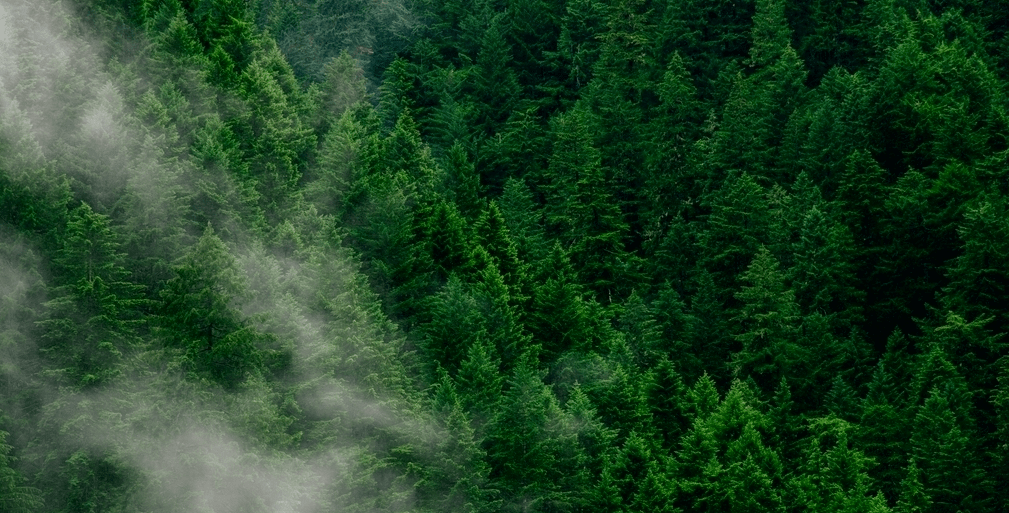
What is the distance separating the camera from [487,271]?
5294cm

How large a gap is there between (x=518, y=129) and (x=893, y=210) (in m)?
22.8

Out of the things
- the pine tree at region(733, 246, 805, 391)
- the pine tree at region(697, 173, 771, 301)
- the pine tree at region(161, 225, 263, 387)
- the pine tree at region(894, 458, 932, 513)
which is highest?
the pine tree at region(697, 173, 771, 301)

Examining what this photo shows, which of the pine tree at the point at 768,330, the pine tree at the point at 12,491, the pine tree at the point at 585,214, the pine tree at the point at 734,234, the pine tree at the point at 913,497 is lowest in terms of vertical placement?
the pine tree at the point at 913,497

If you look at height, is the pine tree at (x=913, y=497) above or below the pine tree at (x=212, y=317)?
below

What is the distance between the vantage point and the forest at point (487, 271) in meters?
41.2

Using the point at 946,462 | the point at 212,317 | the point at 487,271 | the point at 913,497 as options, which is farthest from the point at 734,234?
the point at 212,317

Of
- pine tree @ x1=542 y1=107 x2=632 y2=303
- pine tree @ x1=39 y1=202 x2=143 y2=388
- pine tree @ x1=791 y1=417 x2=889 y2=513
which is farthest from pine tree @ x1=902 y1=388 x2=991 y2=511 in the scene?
pine tree @ x1=39 y1=202 x2=143 y2=388

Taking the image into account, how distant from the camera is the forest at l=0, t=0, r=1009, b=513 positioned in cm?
4125

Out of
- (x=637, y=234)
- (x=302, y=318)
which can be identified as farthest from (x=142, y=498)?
(x=637, y=234)

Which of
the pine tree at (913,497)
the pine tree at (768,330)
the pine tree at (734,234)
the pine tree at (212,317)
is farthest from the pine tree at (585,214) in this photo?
the pine tree at (212,317)

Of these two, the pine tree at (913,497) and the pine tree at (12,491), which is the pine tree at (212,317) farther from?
the pine tree at (913,497)

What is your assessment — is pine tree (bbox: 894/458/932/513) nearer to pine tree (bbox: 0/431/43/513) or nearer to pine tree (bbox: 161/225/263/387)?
pine tree (bbox: 161/225/263/387)

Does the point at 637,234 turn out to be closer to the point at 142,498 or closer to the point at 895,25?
the point at 895,25

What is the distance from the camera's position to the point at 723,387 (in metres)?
60.0
